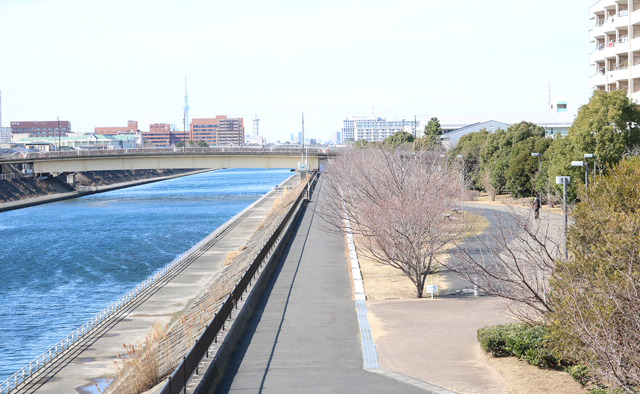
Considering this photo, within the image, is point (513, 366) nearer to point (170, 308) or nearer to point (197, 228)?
point (170, 308)

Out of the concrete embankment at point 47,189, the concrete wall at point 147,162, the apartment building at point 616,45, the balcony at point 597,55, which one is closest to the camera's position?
the apartment building at point 616,45

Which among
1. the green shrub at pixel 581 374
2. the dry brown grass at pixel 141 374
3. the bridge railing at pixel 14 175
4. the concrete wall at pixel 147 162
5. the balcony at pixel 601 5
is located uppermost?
the balcony at pixel 601 5

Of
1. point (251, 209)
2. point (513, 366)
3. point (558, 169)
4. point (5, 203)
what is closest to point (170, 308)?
point (513, 366)

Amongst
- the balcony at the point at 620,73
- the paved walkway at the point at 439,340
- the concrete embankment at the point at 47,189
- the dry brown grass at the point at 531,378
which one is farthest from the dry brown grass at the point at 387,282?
the concrete embankment at the point at 47,189

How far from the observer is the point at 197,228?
180 ft

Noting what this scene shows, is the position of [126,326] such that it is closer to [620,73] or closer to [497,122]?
[620,73]

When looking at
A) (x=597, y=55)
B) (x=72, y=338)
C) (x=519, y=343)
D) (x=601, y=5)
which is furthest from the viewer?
(x=597, y=55)

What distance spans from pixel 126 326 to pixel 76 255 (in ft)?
66.7

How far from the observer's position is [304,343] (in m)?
15.5

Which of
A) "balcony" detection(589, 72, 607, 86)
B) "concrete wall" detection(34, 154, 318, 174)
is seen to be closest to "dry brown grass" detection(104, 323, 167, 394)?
"balcony" detection(589, 72, 607, 86)

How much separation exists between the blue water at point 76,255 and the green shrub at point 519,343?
15.2 meters

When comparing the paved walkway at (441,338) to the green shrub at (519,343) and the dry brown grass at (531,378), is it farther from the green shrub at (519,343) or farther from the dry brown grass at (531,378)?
the green shrub at (519,343)

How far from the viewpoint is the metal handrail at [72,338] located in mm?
17525

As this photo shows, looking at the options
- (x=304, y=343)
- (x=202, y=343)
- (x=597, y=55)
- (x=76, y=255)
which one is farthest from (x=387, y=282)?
(x=597, y=55)
